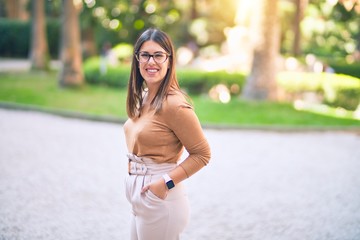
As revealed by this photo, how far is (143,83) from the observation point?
8.98ft

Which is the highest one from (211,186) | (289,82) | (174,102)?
(174,102)

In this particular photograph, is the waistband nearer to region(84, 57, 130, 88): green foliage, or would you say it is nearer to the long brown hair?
the long brown hair

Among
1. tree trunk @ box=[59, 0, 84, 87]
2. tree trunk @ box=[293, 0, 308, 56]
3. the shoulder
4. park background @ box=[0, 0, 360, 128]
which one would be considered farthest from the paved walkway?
tree trunk @ box=[293, 0, 308, 56]

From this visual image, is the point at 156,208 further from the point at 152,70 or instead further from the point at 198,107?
the point at 198,107

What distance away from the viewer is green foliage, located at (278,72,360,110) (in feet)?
42.8

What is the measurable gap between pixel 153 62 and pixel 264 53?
32.5ft

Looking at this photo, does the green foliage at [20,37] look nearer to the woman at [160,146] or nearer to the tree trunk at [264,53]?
the tree trunk at [264,53]

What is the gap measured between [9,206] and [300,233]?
3.20m

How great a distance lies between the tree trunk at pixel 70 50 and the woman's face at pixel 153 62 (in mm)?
12160

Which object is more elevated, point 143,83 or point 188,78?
point 143,83

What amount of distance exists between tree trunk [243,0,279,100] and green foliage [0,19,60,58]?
20.3 m

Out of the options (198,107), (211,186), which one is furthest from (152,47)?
(198,107)

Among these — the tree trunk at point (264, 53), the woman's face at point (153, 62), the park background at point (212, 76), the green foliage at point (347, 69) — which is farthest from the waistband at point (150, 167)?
the green foliage at point (347, 69)

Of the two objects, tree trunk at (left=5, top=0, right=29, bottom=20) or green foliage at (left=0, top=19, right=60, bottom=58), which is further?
tree trunk at (left=5, top=0, right=29, bottom=20)
